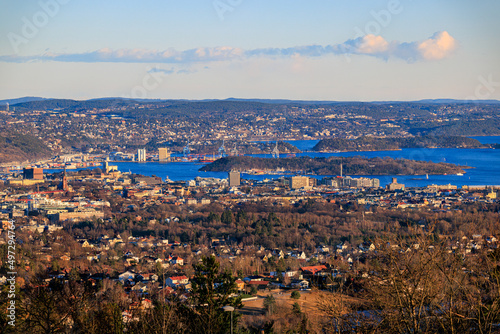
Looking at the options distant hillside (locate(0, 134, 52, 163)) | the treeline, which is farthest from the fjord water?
the treeline

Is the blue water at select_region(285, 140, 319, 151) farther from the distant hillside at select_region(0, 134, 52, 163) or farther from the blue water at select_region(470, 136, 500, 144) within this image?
the distant hillside at select_region(0, 134, 52, 163)

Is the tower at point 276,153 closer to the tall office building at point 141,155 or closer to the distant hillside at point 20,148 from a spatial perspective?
the tall office building at point 141,155

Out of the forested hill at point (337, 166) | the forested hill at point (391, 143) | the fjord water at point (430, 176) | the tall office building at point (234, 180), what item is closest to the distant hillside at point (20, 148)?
the fjord water at point (430, 176)

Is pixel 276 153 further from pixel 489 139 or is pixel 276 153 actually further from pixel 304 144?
pixel 489 139

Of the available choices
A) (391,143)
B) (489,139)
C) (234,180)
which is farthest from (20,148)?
(489,139)

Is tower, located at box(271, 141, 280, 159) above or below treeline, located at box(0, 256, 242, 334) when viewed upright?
below

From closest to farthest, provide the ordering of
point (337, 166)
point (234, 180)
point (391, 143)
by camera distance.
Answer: point (234, 180), point (337, 166), point (391, 143)
